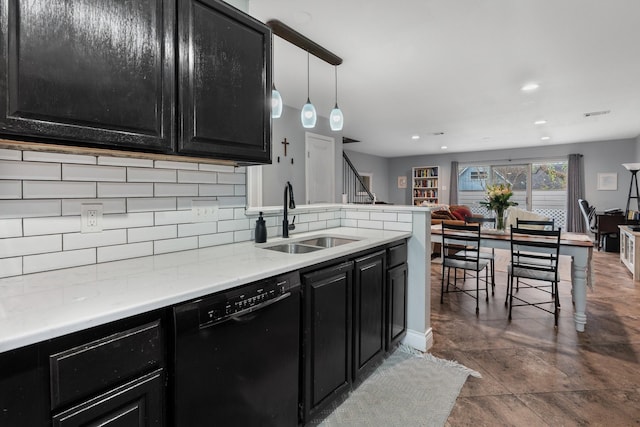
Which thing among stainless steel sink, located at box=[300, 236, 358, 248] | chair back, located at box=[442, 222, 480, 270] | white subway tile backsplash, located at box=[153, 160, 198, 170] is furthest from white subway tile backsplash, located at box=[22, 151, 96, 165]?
chair back, located at box=[442, 222, 480, 270]

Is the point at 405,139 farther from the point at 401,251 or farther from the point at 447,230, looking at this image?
the point at 401,251

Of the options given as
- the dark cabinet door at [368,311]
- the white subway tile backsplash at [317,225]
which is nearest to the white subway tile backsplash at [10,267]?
the dark cabinet door at [368,311]

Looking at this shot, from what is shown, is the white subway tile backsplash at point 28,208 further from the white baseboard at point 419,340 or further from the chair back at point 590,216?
the chair back at point 590,216

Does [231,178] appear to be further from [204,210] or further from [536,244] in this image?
[536,244]

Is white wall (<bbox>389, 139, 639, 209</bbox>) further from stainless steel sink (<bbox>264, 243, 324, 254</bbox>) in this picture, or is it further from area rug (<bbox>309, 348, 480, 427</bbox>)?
stainless steel sink (<bbox>264, 243, 324, 254</bbox>)

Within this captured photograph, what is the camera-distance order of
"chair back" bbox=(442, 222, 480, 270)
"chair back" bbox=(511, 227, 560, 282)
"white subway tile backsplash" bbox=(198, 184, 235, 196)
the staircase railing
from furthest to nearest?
the staircase railing
"chair back" bbox=(442, 222, 480, 270)
"chair back" bbox=(511, 227, 560, 282)
"white subway tile backsplash" bbox=(198, 184, 235, 196)

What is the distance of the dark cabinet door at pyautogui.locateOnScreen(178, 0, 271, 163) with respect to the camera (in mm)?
1393

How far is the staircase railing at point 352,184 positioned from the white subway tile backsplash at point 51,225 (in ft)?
19.7

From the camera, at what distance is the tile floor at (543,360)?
6.22 feet

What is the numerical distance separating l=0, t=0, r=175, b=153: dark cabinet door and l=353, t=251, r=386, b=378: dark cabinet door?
128cm

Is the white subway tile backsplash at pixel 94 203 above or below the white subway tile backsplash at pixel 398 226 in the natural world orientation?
above

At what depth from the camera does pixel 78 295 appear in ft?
3.33

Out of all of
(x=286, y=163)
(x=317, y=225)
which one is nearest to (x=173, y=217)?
(x=317, y=225)

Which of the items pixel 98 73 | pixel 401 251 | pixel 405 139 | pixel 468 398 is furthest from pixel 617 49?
pixel 405 139
